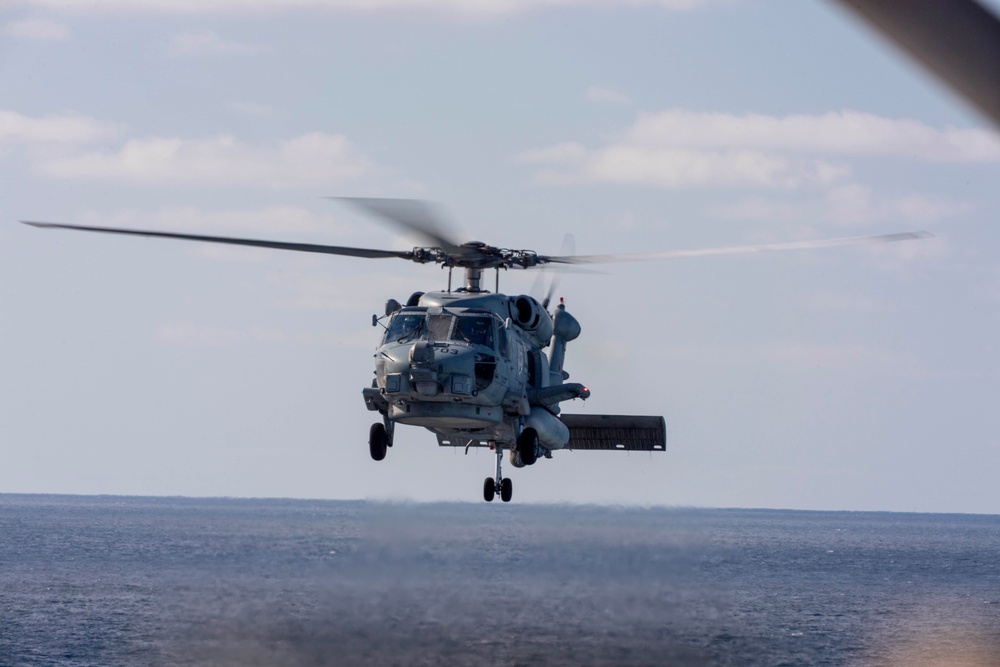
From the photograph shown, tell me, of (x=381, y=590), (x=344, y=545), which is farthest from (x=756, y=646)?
(x=344, y=545)

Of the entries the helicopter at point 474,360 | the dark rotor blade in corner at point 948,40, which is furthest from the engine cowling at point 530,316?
the dark rotor blade in corner at point 948,40

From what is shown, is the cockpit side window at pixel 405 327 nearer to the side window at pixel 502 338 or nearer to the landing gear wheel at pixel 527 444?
the side window at pixel 502 338

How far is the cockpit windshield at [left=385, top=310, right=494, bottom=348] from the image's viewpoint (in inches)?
827

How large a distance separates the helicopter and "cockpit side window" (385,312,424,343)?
16mm

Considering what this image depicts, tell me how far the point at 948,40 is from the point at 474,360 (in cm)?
1845

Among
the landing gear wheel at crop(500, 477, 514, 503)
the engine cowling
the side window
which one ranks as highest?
the engine cowling

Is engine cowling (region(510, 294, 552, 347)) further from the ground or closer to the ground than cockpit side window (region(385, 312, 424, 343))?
further from the ground

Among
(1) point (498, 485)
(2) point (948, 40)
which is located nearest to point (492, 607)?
(1) point (498, 485)

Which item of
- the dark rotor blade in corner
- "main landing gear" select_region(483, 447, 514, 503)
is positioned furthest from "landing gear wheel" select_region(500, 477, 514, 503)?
the dark rotor blade in corner

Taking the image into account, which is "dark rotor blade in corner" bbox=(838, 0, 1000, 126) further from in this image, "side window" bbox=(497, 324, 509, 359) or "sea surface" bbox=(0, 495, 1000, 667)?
"sea surface" bbox=(0, 495, 1000, 667)

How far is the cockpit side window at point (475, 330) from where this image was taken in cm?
2109

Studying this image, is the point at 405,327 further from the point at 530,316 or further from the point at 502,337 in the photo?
the point at 530,316

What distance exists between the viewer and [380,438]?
21547mm

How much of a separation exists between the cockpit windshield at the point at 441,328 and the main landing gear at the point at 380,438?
1432mm
